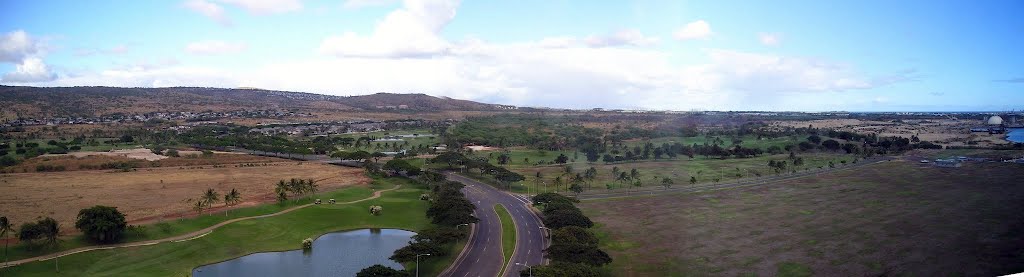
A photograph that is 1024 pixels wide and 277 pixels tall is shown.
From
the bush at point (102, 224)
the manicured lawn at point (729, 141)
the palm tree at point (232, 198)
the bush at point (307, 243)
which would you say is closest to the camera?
the bush at point (102, 224)

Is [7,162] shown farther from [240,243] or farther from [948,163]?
[948,163]

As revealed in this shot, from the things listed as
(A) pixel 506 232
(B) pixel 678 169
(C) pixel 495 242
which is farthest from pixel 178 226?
(B) pixel 678 169

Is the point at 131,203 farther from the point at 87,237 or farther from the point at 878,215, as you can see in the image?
the point at 878,215

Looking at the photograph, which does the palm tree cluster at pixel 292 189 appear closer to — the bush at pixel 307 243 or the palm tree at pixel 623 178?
the bush at pixel 307 243

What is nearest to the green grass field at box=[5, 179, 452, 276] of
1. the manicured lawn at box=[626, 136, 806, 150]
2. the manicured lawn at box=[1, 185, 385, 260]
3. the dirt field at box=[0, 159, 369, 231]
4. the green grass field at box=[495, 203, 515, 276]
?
the manicured lawn at box=[1, 185, 385, 260]

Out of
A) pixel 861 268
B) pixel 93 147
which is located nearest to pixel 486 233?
pixel 861 268

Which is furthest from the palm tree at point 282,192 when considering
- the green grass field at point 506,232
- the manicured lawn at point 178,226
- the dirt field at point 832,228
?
the dirt field at point 832,228
